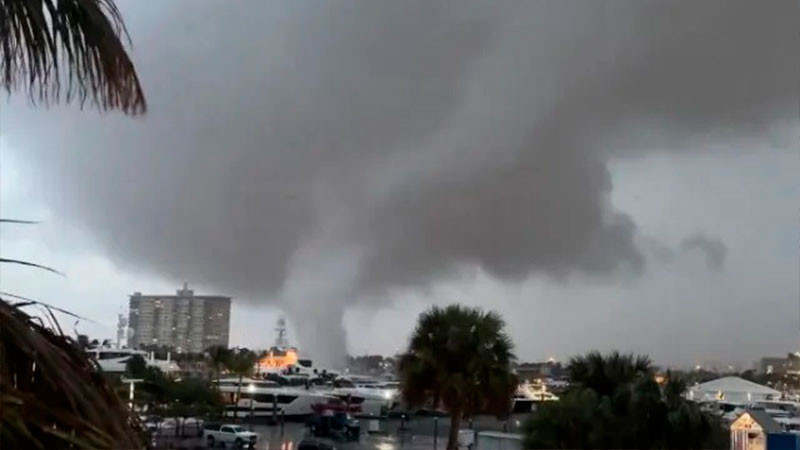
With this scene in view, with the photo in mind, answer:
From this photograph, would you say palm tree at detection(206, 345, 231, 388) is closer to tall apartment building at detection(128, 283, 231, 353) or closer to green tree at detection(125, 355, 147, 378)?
green tree at detection(125, 355, 147, 378)

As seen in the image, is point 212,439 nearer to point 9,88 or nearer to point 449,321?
point 449,321

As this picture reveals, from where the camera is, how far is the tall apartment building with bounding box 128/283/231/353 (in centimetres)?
14675

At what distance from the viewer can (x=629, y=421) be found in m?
15.0

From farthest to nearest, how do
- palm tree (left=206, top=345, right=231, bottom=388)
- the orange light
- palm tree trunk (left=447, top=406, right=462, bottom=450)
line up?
the orange light
palm tree (left=206, top=345, right=231, bottom=388)
palm tree trunk (left=447, top=406, right=462, bottom=450)

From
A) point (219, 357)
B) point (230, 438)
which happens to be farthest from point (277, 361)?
point (230, 438)

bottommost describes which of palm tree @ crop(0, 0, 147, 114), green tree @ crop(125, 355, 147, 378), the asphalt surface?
the asphalt surface

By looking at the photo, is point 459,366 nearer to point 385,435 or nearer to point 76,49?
point 76,49

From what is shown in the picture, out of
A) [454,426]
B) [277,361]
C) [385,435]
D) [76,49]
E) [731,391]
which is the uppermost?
[76,49]

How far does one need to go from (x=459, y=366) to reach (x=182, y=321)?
13695 cm

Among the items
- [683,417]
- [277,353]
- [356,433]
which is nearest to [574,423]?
[683,417]

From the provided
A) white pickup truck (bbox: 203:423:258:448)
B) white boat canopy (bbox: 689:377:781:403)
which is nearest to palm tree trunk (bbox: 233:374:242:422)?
white pickup truck (bbox: 203:423:258:448)

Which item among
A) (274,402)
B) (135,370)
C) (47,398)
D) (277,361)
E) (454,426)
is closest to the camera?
(47,398)

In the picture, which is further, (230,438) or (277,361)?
(277,361)

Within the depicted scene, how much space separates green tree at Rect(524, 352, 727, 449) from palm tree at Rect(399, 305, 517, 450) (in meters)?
3.61
